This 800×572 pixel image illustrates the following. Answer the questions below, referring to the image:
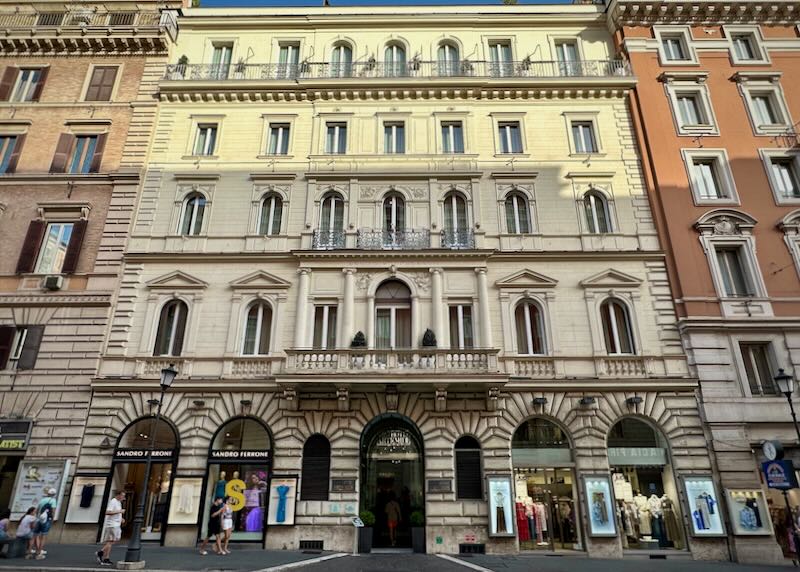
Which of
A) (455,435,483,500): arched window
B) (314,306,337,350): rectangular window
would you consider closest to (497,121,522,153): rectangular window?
(314,306,337,350): rectangular window

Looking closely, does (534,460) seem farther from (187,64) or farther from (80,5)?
(80,5)

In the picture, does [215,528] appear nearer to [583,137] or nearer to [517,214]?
[517,214]

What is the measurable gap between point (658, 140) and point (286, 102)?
1801 centimetres

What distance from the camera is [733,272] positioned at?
20484 millimetres

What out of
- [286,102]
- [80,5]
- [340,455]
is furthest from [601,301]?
[80,5]

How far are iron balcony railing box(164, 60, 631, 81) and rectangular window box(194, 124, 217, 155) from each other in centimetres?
257

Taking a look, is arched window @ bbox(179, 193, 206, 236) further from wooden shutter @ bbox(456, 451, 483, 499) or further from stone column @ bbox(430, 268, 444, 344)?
wooden shutter @ bbox(456, 451, 483, 499)

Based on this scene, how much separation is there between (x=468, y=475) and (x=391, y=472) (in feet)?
9.51

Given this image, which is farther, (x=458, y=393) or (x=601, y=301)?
(x=601, y=301)

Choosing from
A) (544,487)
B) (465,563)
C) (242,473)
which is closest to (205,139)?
(242,473)

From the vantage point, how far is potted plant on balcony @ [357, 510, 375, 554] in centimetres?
1698

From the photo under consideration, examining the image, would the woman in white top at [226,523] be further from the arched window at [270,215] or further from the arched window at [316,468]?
the arched window at [270,215]

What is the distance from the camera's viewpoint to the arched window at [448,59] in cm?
2498

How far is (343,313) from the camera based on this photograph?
1991 cm
